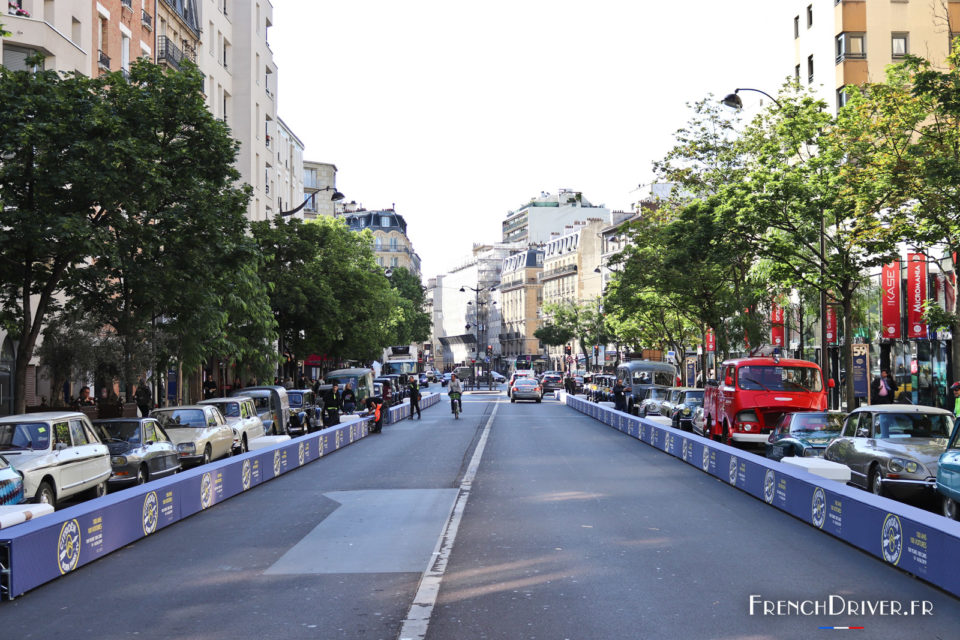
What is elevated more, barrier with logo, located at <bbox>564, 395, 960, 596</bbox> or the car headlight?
the car headlight

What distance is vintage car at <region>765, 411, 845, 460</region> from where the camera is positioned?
18.6 m

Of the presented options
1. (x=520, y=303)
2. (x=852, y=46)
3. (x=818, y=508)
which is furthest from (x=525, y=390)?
(x=520, y=303)

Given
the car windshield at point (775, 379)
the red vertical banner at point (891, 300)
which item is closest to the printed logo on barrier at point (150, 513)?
the car windshield at point (775, 379)

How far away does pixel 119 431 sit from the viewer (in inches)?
705

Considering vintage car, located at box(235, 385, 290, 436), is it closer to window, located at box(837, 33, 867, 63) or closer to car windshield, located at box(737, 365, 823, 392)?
car windshield, located at box(737, 365, 823, 392)

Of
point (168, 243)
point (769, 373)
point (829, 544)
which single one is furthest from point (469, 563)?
point (769, 373)

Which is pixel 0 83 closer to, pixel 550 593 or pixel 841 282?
pixel 550 593

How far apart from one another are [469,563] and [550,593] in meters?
1.62

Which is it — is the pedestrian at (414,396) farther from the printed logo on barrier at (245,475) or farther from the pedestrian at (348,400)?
the printed logo on barrier at (245,475)

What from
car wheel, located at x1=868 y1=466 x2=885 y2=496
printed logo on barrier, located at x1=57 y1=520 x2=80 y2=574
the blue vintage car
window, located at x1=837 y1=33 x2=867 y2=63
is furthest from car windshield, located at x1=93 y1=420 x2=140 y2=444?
window, located at x1=837 y1=33 x2=867 y2=63

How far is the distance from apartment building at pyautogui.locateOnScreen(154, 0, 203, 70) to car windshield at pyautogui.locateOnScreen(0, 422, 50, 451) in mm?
28315

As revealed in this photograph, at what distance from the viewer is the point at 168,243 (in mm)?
21250

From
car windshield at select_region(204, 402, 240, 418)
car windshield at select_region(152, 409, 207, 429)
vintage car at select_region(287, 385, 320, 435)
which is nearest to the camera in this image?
car windshield at select_region(152, 409, 207, 429)

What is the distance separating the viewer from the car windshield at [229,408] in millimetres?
25312
